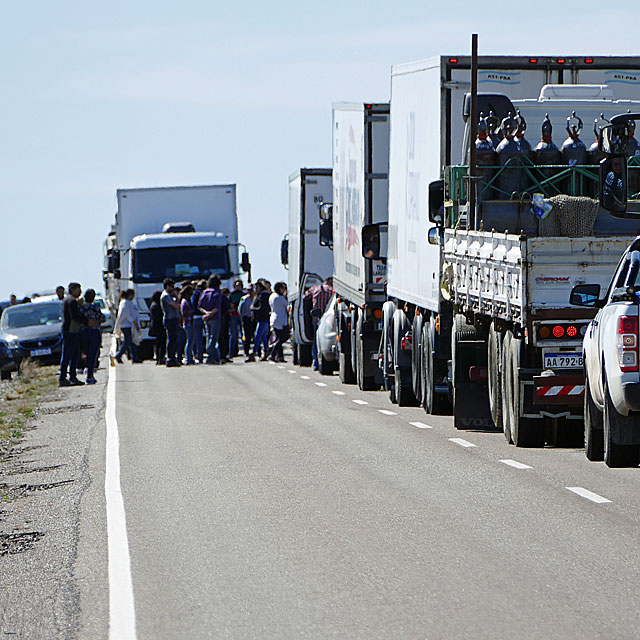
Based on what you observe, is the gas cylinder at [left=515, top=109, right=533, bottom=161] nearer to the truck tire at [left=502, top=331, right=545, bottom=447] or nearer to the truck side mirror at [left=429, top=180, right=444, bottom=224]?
the truck side mirror at [left=429, top=180, right=444, bottom=224]

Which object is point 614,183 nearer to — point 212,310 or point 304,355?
point 304,355

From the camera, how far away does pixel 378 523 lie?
910 cm

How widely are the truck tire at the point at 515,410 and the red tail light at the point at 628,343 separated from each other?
10.3 ft

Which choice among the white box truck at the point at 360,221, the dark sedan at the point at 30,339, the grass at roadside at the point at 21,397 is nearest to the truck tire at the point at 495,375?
the grass at roadside at the point at 21,397

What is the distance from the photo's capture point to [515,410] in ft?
44.1

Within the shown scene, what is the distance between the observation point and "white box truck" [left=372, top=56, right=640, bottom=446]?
12820 mm

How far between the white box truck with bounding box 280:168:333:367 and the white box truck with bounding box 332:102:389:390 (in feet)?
15.1

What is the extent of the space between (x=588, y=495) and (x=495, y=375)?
171 inches

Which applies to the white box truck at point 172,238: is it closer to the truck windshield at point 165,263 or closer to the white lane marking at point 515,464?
the truck windshield at point 165,263

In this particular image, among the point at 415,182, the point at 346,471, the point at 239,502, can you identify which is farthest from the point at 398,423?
the point at 239,502

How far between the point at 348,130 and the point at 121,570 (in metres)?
16.2

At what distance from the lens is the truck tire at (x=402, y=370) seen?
1927 centimetres

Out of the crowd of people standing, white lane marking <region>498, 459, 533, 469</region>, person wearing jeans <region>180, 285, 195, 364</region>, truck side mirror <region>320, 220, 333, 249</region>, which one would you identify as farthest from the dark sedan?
white lane marking <region>498, 459, 533, 469</region>

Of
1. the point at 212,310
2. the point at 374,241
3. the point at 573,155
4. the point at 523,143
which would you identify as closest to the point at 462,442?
the point at 523,143
